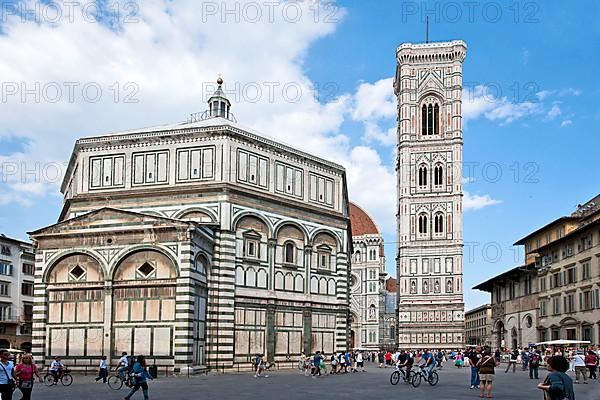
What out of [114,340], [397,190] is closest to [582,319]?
[114,340]

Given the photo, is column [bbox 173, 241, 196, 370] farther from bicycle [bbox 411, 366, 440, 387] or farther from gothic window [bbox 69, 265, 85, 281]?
bicycle [bbox 411, 366, 440, 387]

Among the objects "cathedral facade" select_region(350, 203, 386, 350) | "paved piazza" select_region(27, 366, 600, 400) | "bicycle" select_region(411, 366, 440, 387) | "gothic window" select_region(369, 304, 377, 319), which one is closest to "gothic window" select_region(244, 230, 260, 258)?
"paved piazza" select_region(27, 366, 600, 400)

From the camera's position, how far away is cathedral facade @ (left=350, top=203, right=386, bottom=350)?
113 meters

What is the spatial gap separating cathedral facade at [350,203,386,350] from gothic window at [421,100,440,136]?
21.8 meters

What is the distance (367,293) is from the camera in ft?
373

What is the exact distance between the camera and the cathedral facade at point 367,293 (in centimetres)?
11275

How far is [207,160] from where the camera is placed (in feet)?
141

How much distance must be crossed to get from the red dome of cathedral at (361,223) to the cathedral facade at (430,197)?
77.9ft

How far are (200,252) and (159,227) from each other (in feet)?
9.76

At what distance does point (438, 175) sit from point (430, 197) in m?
2.93

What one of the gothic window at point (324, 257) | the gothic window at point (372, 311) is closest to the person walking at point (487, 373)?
the gothic window at point (324, 257)

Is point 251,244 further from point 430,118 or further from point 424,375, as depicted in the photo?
point 430,118

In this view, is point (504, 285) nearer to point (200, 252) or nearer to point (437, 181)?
point (437, 181)

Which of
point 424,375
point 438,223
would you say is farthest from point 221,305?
point 438,223
